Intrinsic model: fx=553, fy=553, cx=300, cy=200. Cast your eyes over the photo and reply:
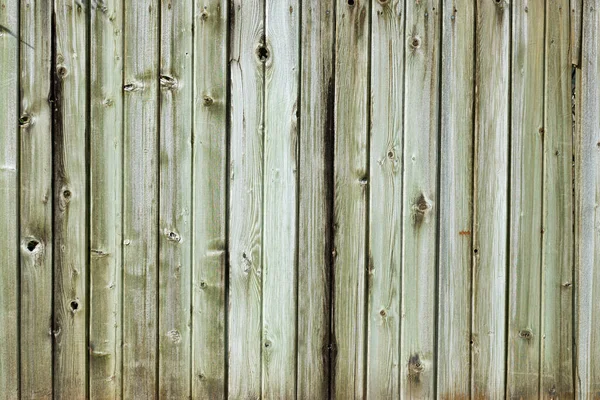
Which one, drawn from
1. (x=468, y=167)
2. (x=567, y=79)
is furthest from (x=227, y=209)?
(x=567, y=79)

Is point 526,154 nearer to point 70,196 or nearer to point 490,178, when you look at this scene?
point 490,178

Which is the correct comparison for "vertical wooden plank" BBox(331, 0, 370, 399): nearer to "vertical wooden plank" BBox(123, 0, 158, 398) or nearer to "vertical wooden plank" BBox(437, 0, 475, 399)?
"vertical wooden plank" BBox(437, 0, 475, 399)

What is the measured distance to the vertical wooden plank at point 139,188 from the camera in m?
2.10

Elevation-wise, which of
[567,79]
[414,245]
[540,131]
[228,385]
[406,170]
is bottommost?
[228,385]

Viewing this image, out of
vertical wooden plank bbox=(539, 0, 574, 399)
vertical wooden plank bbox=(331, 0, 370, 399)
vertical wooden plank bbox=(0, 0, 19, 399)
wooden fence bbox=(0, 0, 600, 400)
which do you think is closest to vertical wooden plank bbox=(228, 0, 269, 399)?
wooden fence bbox=(0, 0, 600, 400)

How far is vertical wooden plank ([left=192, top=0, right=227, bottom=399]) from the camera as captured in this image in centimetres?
210

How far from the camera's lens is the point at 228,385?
2117 mm

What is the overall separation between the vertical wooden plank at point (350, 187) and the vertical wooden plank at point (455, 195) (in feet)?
0.99

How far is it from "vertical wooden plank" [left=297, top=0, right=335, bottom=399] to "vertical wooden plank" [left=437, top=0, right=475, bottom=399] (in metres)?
0.44

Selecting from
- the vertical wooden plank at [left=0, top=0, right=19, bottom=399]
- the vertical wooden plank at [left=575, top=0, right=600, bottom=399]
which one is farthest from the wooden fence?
the vertical wooden plank at [left=575, top=0, right=600, bottom=399]

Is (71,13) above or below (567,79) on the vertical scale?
above

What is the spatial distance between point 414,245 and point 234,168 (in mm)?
752

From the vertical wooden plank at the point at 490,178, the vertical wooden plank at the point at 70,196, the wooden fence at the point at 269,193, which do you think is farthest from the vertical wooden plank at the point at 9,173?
the vertical wooden plank at the point at 490,178

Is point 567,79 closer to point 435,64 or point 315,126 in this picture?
point 435,64
